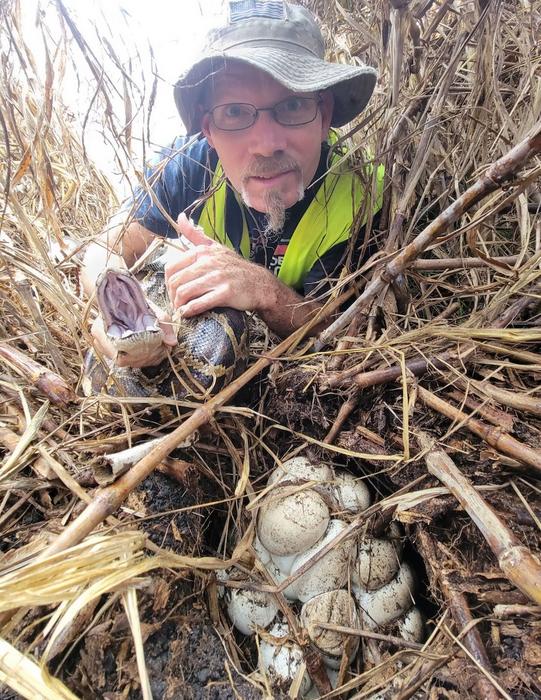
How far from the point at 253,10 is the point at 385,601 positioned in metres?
2.85

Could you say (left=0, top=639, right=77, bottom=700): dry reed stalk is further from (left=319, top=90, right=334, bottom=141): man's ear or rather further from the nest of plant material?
(left=319, top=90, right=334, bottom=141): man's ear

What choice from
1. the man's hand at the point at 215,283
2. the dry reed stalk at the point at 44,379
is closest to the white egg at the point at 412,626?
the man's hand at the point at 215,283

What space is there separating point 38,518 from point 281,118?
216cm

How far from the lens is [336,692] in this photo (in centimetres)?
134

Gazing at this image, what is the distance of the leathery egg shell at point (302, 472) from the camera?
1.81 m

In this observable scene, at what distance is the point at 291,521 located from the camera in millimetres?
1676

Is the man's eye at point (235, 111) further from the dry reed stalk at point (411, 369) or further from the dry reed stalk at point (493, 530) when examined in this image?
the dry reed stalk at point (493, 530)

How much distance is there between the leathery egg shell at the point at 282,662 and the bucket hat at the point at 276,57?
235 cm

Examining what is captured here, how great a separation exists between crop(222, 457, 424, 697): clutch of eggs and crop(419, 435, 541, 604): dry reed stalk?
424 mm

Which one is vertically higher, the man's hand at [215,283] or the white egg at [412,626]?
the man's hand at [215,283]

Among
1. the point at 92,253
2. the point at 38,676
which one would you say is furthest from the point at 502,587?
the point at 92,253

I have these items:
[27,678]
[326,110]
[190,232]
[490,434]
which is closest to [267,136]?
[326,110]

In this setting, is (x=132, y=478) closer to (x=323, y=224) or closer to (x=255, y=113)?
(x=323, y=224)

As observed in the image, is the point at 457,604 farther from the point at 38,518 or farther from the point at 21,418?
the point at 21,418
